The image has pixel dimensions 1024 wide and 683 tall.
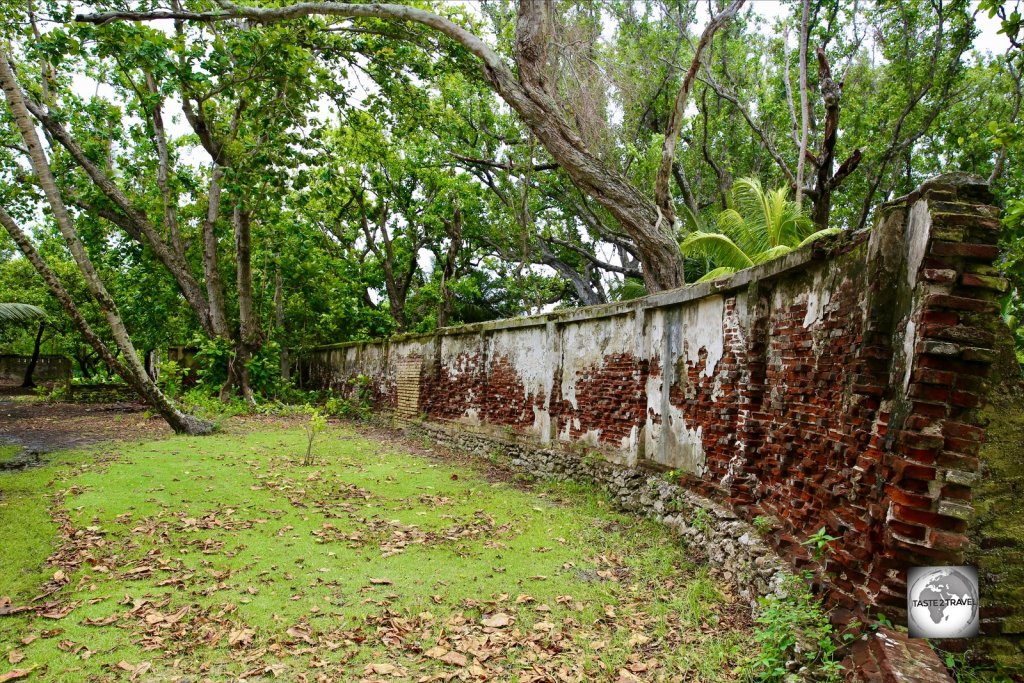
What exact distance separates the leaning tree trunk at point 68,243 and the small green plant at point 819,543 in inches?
348

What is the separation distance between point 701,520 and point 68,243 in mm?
8604

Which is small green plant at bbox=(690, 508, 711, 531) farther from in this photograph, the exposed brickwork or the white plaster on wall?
the exposed brickwork

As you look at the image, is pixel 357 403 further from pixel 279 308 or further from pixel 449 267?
pixel 279 308

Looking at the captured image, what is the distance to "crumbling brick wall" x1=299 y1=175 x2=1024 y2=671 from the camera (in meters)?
2.82

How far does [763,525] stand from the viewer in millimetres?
4312

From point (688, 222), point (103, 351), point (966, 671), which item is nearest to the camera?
point (966, 671)

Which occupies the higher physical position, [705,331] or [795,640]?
[705,331]

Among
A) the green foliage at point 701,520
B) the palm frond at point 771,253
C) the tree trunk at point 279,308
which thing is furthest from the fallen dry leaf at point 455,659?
the tree trunk at point 279,308

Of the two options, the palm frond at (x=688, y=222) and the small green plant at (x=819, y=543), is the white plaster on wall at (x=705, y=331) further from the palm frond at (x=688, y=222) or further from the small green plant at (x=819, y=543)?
the palm frond at (x=688, y=222)

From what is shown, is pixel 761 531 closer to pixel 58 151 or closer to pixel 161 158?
pixel 161 158

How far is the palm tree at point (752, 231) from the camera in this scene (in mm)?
8211

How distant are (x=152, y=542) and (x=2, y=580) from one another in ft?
3.33

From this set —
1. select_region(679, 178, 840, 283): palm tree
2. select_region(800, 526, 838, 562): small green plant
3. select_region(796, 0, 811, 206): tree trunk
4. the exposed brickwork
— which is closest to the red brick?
select_region(800, 526, 838, 562): small green plant

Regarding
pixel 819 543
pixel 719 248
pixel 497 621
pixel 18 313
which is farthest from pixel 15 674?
pixel 18 313
